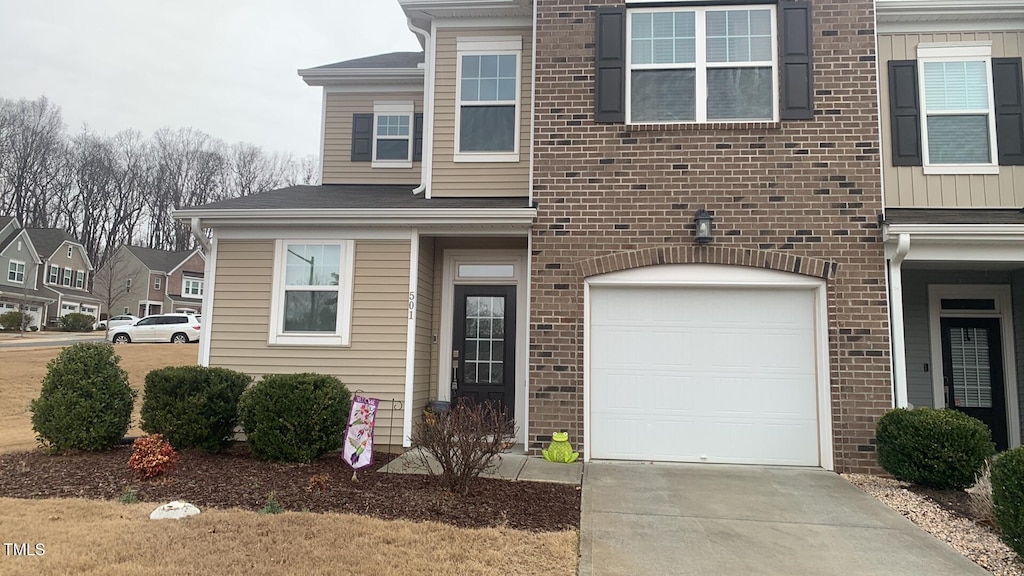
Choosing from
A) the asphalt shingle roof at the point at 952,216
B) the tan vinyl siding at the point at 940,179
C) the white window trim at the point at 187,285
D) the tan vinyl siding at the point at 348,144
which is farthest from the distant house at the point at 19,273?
the asphalt shingle roof at the point at 952,216

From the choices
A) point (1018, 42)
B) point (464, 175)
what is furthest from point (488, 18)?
point (1018, 42)

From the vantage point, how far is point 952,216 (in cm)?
720

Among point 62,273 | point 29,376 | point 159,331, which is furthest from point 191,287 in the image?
point 29,376

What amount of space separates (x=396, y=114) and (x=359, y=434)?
6.55 m

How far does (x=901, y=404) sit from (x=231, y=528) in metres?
6.85

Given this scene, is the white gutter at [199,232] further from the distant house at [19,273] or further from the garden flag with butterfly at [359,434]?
the distant house at [19,273]

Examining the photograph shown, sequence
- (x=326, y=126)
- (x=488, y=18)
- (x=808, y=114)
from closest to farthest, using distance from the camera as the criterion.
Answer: (x=808, y=114) < (x=488, y=18) < (x=326, y=126)

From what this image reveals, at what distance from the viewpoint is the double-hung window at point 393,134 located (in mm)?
10531

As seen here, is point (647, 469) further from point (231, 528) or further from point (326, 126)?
point (326, 126)

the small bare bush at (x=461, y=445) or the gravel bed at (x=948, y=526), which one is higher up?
the small bare bush at (x=461, y=445)

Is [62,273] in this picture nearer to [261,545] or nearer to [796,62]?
[261,545]

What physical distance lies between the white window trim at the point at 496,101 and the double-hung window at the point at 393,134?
7.86 feet

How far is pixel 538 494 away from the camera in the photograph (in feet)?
18.0

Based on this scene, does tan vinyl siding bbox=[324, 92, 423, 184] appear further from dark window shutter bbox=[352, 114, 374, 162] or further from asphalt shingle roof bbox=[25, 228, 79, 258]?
asphalt shingle roof bbox=[25, 228, 79, 258]
